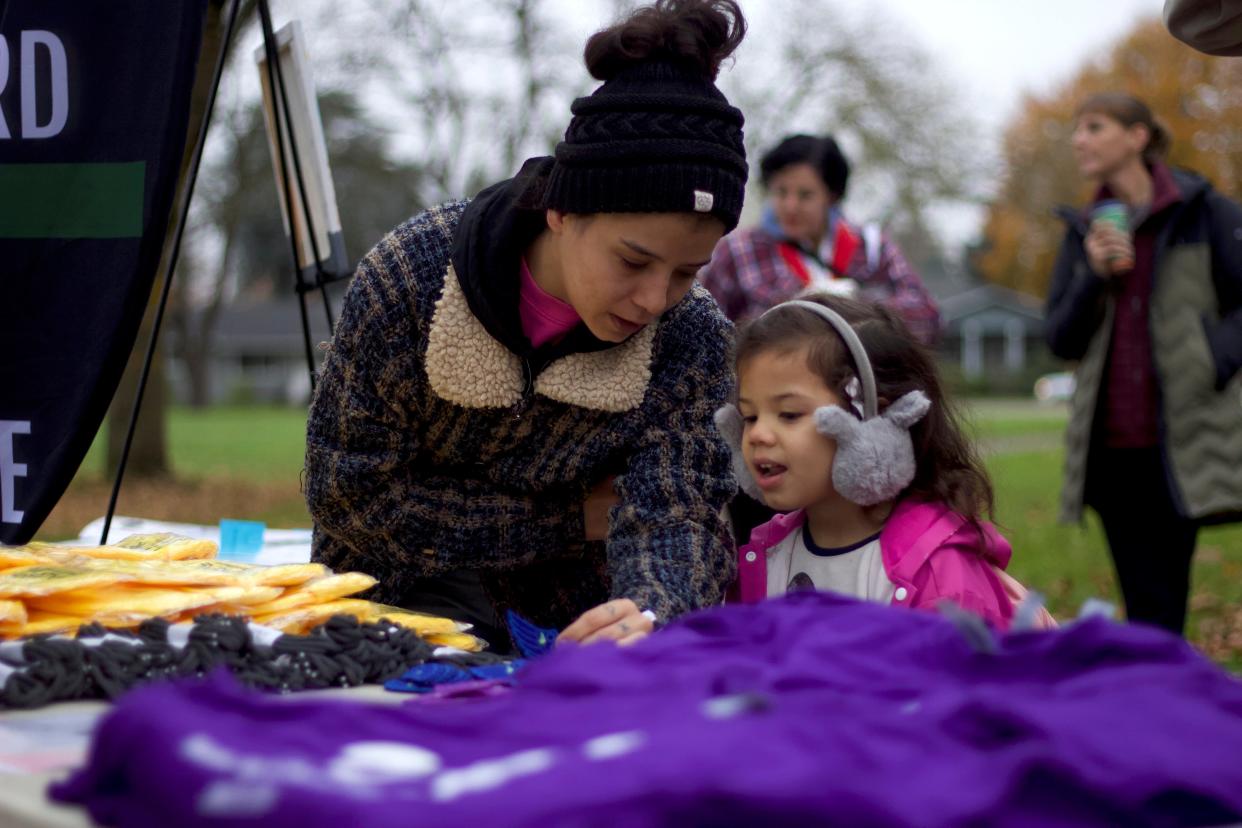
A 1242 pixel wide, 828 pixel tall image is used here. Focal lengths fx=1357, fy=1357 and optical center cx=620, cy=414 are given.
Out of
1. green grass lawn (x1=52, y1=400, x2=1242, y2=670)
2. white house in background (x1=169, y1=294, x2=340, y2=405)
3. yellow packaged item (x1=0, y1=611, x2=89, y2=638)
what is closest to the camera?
yellow packaged item (x1=0, y1=611, x2=89, y2=638)

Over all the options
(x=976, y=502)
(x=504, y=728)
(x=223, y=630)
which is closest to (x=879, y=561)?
(x=976, y=502)

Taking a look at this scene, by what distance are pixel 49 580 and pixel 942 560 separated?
51.6 inches

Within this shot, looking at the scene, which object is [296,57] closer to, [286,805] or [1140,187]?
[286,805]

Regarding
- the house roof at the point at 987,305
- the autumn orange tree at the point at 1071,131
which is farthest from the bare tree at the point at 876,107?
the house roof at the point at 987,305

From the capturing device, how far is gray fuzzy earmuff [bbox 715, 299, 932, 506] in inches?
84.4

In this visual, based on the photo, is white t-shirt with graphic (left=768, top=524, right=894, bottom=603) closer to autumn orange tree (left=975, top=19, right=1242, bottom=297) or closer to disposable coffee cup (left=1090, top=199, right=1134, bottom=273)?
disposable coffee cup (left=1090, top=199, right=1134, bottom=273)

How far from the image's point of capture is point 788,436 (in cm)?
223

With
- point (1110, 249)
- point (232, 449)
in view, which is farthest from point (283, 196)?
point (232, 449)

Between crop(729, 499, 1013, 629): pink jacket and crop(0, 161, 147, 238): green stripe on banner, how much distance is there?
1324 millimetres

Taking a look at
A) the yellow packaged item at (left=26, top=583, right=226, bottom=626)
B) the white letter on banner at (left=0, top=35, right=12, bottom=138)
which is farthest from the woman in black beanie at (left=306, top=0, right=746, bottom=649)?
the white letter on banner at (left=0, top=35, right=12, bottom=138)

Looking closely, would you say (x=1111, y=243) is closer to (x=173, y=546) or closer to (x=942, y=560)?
(x=942, y=560)

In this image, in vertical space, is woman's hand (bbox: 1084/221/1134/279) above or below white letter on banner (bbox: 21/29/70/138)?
below

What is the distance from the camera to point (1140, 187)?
13.6 feet

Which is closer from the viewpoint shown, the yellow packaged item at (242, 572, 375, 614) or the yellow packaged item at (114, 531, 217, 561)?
the yellow packaged item at (242, 572, 375, 614)
